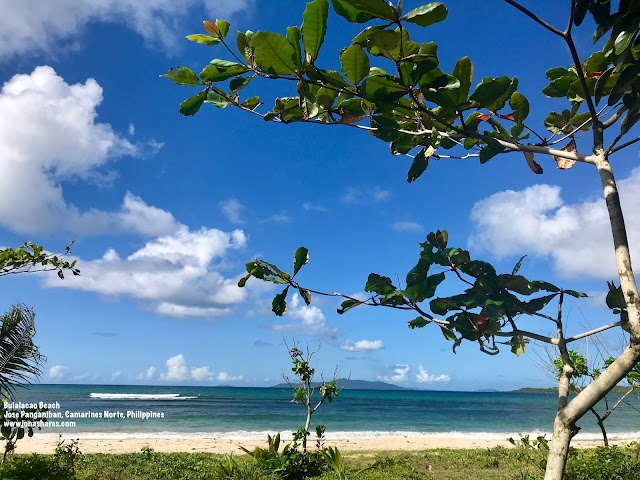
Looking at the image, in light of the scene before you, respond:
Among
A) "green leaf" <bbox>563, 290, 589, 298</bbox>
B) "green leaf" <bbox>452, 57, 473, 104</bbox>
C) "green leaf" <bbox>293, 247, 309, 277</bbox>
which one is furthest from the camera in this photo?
"green leaf" <bbox>563, 290, 589, 298</bbox>

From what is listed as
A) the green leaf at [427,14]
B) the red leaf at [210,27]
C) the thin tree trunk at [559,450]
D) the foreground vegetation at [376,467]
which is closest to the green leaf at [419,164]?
the green leaf at [427,14]

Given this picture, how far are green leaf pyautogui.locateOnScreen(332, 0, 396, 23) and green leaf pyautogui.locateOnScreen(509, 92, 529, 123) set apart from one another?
77 centimetres

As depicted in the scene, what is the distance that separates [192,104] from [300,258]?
2.19 ft

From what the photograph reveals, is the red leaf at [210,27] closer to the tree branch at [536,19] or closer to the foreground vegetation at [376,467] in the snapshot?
the tree branch at [536,19]

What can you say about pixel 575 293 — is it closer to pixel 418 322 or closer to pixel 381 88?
pixel 418 322

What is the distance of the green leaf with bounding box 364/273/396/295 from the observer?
5.72 ft

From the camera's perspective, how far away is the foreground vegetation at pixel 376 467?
15.7ft

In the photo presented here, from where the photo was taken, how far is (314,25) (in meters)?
1.11

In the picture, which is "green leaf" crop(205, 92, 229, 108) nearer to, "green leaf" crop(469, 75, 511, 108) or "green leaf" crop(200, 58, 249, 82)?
"green leaf" crop(200, 58, 249, 82)

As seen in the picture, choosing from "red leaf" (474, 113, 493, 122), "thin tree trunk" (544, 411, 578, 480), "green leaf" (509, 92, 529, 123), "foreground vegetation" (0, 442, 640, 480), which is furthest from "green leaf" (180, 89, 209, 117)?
"foreground vegetation" (0, 442, 640, 480)

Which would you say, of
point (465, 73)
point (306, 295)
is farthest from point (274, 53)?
point (306, 295)

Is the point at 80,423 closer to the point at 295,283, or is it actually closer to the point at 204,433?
the point at 204,433

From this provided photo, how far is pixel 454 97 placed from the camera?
1.36 meters

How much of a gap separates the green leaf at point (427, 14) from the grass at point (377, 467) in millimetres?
3832
